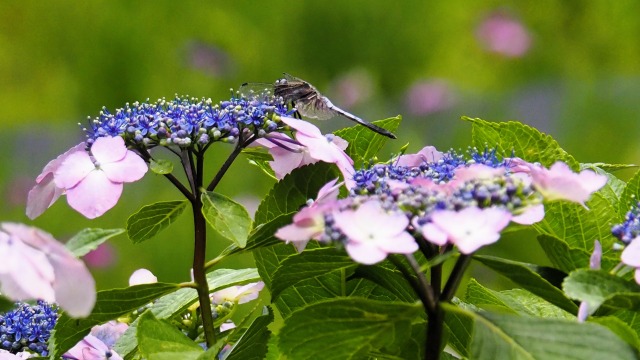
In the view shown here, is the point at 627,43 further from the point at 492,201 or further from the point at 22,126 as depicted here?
the point at 492,201

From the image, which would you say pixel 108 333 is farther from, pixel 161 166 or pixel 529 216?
pixel 529 216

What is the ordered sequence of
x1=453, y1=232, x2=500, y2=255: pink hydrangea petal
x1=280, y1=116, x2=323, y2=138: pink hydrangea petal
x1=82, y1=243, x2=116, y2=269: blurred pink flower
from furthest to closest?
x1=82, y1=243, x2=116, y2=269: blurred pink flower < x1=280, y1=116, x2=323, y2=138: pink hydrangea petal < x1=453, y1=232, x2=500, y2=255: pink hydrangea petal

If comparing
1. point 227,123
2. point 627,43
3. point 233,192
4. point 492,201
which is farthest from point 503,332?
point 627,43

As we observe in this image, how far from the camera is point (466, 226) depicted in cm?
29

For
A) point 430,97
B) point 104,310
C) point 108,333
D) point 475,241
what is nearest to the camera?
point 475,241

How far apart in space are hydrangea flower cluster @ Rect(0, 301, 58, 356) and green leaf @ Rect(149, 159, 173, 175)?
0.36 ft

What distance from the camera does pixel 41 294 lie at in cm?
30

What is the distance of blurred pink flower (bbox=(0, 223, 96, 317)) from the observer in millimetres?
289

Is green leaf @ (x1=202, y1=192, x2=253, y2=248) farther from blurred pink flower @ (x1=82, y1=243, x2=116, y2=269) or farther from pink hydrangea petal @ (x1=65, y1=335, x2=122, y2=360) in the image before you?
blurred pink flower @ (x1=82, y1=243, x2=116, y2=269)

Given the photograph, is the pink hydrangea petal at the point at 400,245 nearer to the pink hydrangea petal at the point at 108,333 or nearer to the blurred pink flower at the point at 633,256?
the blurred pink flower at the point at 633,256

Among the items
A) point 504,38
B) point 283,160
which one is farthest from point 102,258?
point 283,160

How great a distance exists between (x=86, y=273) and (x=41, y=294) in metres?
0.02

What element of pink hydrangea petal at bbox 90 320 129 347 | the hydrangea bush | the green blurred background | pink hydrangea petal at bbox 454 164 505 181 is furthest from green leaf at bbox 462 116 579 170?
the green blurred background

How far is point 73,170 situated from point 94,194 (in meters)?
0.02
